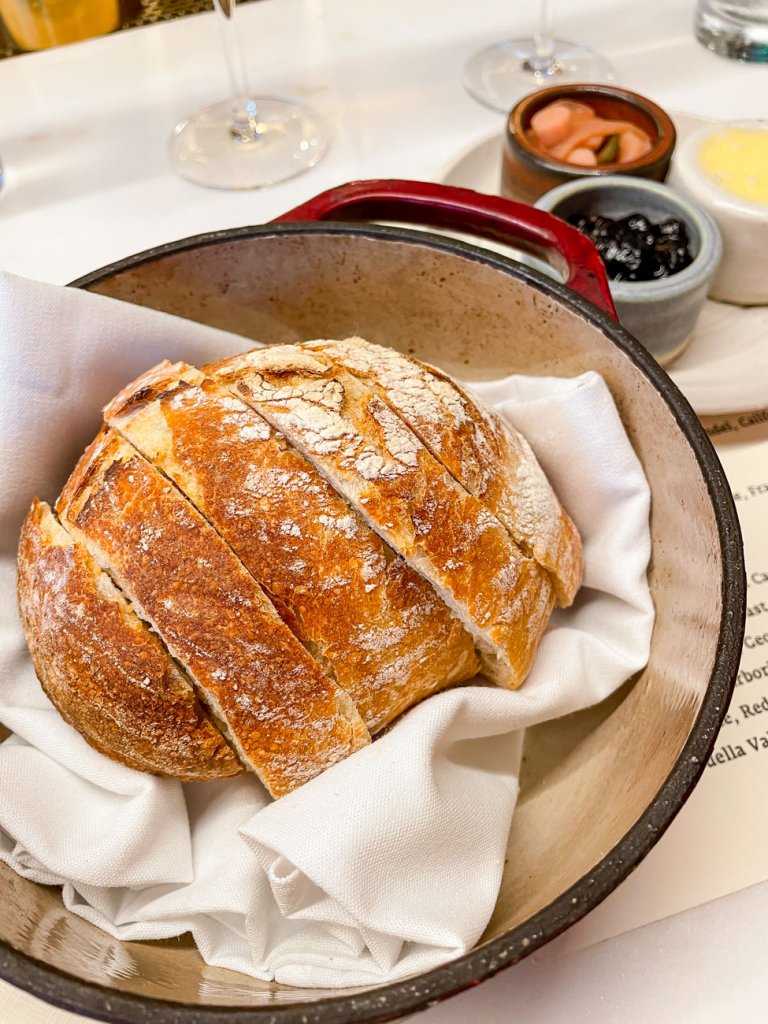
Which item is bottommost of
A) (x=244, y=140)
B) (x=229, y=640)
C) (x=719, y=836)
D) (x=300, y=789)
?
(x=719, y=836)

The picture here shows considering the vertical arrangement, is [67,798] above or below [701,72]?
below

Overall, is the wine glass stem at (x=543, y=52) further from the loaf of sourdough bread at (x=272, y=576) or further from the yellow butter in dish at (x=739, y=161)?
the loaf of sourdough bread at (x=272, y=576)

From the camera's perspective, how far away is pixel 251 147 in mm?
1587

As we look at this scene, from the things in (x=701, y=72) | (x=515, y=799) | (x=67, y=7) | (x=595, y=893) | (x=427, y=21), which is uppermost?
(x=67, y=7)

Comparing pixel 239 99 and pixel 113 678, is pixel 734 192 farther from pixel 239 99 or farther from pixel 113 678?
pixel 113 678

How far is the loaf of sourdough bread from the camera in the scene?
0.70 metres

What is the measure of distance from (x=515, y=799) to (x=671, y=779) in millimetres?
217

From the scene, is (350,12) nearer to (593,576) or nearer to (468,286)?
(468,286)

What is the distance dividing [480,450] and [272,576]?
0.24 metres

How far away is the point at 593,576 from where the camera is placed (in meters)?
0.87

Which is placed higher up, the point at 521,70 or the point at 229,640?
the point at 521,70

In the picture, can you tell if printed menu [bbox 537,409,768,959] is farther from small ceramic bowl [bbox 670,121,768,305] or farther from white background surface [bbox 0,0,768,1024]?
white background surface [bbox 0,0,768,1024]

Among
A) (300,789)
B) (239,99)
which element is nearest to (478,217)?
(300,789)

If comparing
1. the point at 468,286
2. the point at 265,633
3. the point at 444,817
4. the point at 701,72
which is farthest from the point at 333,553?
the point at 701,72
